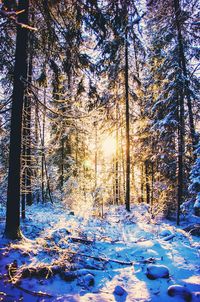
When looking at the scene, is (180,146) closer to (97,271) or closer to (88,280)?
(97,271)

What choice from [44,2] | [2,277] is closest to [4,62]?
[44,2]

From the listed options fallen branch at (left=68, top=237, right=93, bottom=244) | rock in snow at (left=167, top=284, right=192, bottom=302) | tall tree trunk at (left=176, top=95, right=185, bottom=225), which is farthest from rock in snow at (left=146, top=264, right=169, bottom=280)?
tall tree trunk at (left=176, top=95, right=185, bottom=225)

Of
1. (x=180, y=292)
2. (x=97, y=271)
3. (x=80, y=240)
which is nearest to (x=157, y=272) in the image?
(x=180, y=292)

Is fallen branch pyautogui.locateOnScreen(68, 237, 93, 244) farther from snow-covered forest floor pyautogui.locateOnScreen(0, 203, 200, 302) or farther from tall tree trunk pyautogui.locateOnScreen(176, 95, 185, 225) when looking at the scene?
tall tree trunk pyautogui.locateOnScreen(176, 95, 185, 225)

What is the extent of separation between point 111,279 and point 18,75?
223 inches

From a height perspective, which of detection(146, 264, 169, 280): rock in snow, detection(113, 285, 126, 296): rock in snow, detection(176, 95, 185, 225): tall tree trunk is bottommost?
detection(113, 285, 126, 296): rock in snow

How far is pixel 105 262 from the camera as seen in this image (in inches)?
199

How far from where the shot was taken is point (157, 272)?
436 centimetres

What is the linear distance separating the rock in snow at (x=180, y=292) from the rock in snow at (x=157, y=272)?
46 cm

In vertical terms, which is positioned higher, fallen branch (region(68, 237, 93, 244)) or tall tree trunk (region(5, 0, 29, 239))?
tall tree trunk (region(5, 0, 29, 239))

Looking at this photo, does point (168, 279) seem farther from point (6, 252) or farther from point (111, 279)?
point (6, 252)

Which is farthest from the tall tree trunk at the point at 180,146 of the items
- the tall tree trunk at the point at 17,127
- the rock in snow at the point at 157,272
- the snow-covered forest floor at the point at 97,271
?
the tall tree trunk at the point at 17,127

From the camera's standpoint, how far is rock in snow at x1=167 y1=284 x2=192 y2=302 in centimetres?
368

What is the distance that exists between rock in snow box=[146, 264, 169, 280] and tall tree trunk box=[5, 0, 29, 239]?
3599 millimetres
